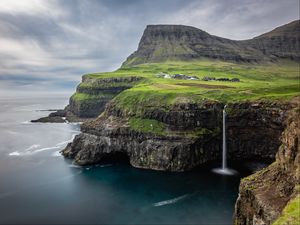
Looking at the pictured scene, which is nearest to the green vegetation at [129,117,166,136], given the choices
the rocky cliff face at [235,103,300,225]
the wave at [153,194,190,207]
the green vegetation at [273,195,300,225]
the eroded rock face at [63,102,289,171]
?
the eroded rock face at [63,102,289,171]

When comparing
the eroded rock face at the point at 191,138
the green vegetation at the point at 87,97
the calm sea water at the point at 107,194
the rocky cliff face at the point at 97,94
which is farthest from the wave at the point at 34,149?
the green vegetation at the point at 87,97

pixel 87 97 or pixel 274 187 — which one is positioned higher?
pixel 87 97

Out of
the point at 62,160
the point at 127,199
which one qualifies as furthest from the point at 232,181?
the point at 62,160

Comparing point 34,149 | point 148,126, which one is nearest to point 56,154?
point 34,149

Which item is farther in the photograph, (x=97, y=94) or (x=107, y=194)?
(x=97, y=94)

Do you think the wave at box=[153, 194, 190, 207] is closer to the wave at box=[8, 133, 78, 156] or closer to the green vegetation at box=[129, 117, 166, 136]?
the green vegetation at box=[129, 117, 166, 136]

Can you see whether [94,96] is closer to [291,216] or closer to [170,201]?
[170,201]
